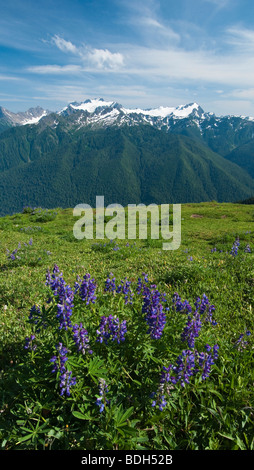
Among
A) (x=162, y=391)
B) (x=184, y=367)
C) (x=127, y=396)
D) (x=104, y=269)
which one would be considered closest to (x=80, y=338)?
(x=127, y=396)

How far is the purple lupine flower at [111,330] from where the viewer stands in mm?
3416

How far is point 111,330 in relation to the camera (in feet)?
11.3

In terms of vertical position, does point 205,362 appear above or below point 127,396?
above

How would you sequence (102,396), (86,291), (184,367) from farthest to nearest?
(86,291), (184,367), (102,396)

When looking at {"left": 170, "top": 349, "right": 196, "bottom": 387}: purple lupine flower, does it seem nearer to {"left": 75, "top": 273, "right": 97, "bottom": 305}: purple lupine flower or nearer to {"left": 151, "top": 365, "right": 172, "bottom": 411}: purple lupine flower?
{"left": 151, "top": 365, "right": 172, "bottom": 411}: purple lupine flower

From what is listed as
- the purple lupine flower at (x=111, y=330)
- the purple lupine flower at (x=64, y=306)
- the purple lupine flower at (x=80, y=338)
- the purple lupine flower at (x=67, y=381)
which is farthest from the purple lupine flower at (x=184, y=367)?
the purple lupine flower at (x=64, y=306)

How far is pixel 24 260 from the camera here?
1031cm

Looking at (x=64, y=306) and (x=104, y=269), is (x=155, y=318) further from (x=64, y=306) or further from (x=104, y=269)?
(x=104, y=269)

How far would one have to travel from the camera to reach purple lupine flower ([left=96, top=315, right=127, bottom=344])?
342 cm

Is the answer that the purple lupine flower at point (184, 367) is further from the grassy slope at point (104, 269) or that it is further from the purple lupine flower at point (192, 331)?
the grassy slope at point (104, 269)
